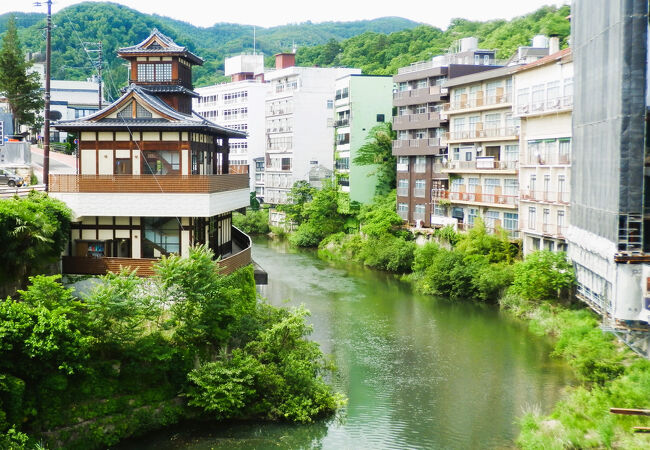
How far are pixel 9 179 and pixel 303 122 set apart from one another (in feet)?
140

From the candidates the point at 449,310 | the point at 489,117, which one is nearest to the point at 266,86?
the point at 489,117

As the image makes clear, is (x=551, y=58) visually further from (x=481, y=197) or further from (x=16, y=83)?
(x=16, y=83)

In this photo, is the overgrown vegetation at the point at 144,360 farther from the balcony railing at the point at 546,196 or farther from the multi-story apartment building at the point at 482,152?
the multi-story apartment building at the point at 482,152

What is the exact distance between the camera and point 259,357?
923 inches

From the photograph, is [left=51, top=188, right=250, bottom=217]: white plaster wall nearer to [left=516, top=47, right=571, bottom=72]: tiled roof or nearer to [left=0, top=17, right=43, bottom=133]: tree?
[left=516, top=47, right=571, bottom=72]: tiled roof

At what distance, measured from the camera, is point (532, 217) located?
134ft

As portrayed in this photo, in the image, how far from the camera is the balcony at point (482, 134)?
45228 millimetres

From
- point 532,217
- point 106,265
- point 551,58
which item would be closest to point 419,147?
point 532,217

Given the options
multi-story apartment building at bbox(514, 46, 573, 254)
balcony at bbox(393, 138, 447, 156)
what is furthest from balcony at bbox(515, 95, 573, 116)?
balcony at bbox(393, 138, 447, 156)

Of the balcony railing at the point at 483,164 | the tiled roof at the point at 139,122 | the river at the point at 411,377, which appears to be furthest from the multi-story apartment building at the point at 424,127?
the tiled roof at the point at 139,122

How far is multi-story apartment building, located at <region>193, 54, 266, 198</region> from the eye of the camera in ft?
270

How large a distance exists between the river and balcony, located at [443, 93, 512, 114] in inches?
500

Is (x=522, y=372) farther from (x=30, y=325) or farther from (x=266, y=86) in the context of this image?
(x=266, y=86)

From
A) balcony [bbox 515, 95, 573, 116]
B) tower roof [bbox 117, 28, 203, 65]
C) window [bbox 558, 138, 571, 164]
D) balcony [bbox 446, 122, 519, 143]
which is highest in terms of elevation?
tower roof [bbox 117, 28, 203, 65]
